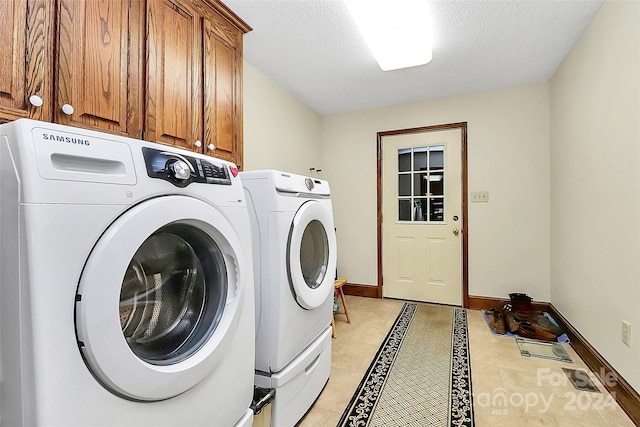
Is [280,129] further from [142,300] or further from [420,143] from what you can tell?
[142,300]

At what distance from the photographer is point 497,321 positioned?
2.51 meters

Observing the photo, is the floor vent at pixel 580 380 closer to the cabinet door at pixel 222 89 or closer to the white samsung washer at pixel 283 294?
the white samsung washer at pixel 283 294

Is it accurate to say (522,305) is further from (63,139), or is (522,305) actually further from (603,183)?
(63,139)

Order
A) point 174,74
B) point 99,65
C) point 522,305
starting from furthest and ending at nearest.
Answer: point 522,305, point 174,74, point 99,65

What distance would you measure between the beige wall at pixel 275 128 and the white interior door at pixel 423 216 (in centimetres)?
89

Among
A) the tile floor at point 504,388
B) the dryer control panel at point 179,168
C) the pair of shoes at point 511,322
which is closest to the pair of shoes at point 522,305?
the pair of shoes at point 511,322

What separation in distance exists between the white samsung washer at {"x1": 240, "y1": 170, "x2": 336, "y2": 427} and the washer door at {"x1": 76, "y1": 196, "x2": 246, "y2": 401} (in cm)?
32

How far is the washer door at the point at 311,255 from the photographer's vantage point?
4.39 feet

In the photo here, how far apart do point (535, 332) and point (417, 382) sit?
1236 millimetres

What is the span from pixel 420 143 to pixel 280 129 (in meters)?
1.51

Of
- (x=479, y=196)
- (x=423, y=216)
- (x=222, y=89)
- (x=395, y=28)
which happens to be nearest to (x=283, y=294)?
(x=222, y=89)

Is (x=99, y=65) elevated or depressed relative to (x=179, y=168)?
elevated

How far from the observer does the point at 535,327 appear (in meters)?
2.35

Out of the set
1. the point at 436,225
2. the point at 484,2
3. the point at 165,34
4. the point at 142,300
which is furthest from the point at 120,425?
the point at 436,225
